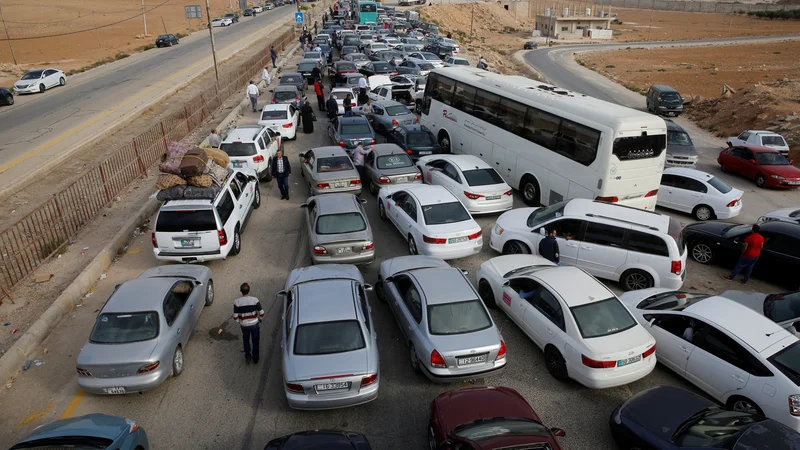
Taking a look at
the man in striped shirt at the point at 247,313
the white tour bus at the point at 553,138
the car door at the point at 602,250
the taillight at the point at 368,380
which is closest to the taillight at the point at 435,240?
the car door at the point at 602,250

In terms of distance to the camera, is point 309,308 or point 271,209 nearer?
→ point 309,308

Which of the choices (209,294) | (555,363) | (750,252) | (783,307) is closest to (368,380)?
(555,363)

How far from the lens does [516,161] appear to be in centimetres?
1614

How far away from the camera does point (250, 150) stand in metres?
16.8

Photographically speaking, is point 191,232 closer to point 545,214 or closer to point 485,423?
point 485,423

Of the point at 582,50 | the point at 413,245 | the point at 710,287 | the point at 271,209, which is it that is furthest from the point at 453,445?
the point at 582,50

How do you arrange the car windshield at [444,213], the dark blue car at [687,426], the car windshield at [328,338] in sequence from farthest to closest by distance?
the car windshield at [444,213] < the car windshield at [328,338] < the dark blue car at [687,426]

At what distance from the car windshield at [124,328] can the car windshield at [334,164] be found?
7.82 m

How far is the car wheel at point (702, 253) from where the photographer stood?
12.6 metres

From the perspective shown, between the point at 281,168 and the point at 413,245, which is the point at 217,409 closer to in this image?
the point at 413,245

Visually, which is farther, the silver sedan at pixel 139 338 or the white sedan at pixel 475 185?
the white sedan at pixel 475 185

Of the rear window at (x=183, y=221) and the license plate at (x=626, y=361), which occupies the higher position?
the rear window at (x=183, y=221)

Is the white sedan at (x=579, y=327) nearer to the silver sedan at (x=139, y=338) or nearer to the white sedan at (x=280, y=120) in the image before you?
the silver sedan at (x=139, y=338)

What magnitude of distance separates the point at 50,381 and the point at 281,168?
860 centimetres
